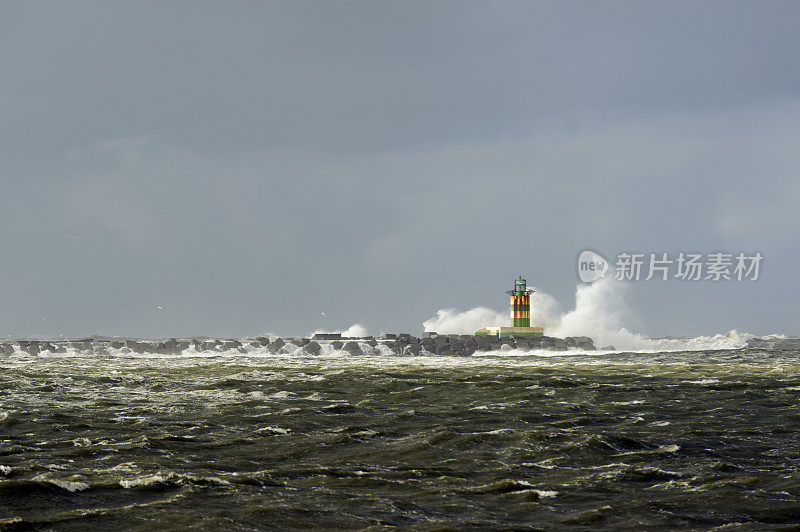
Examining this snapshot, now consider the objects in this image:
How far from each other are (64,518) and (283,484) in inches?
100

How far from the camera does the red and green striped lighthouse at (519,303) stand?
62156mm

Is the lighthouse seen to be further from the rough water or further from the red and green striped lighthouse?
the rough water

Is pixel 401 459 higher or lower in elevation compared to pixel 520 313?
lower

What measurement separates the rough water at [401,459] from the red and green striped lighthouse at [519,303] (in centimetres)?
4107

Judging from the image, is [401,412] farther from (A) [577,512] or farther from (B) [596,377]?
(B) [596,377]

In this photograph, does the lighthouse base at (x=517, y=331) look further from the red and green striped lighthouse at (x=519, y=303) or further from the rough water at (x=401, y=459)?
the rough water at (x=401, y=459)

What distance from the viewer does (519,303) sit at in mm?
62281

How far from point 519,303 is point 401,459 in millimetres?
52072

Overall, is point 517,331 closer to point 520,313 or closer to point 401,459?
point 520,313

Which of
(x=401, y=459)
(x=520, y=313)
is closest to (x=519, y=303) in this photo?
(x=520, y=313)

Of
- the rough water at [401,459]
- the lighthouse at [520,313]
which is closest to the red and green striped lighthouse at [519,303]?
the lighthouse at [520,313]

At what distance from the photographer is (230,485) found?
9.22 metres

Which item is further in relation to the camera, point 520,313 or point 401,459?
point 520,313

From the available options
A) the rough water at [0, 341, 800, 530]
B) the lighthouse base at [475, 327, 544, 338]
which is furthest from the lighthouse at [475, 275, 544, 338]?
the rough water at [0, 341, 800, 530]
